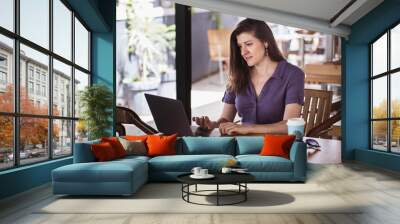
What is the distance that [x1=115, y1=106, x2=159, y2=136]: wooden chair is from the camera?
30.3 feet

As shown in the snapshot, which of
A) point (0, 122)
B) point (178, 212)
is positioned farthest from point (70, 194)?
point (178, 212)

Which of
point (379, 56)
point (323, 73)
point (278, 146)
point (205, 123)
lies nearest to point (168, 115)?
point (205, 123)

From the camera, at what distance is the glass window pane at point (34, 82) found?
17.8ft

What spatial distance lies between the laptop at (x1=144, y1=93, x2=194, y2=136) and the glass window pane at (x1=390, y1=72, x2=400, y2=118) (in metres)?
4.03

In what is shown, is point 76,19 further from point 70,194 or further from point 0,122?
point 70,194

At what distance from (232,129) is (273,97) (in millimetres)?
1120

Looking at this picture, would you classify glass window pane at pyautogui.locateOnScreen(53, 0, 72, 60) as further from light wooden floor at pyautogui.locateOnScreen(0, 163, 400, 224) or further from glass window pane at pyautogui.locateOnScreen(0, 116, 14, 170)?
light wooden floor at pyautogui.locateOnScreen(0, 163, 400, 224)

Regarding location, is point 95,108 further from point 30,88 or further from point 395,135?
point 395,135

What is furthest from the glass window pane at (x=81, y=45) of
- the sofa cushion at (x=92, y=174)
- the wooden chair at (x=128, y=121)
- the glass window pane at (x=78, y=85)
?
the sofa cushion at (x=92, y=174)

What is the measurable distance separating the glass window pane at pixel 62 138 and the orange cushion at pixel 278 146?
322 cm

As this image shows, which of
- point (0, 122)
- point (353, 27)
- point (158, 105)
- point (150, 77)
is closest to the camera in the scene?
point (0, 122)

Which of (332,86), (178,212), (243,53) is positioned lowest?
(178,212)

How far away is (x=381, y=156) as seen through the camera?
7.93 m

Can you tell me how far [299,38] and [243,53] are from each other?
1.56 metres
